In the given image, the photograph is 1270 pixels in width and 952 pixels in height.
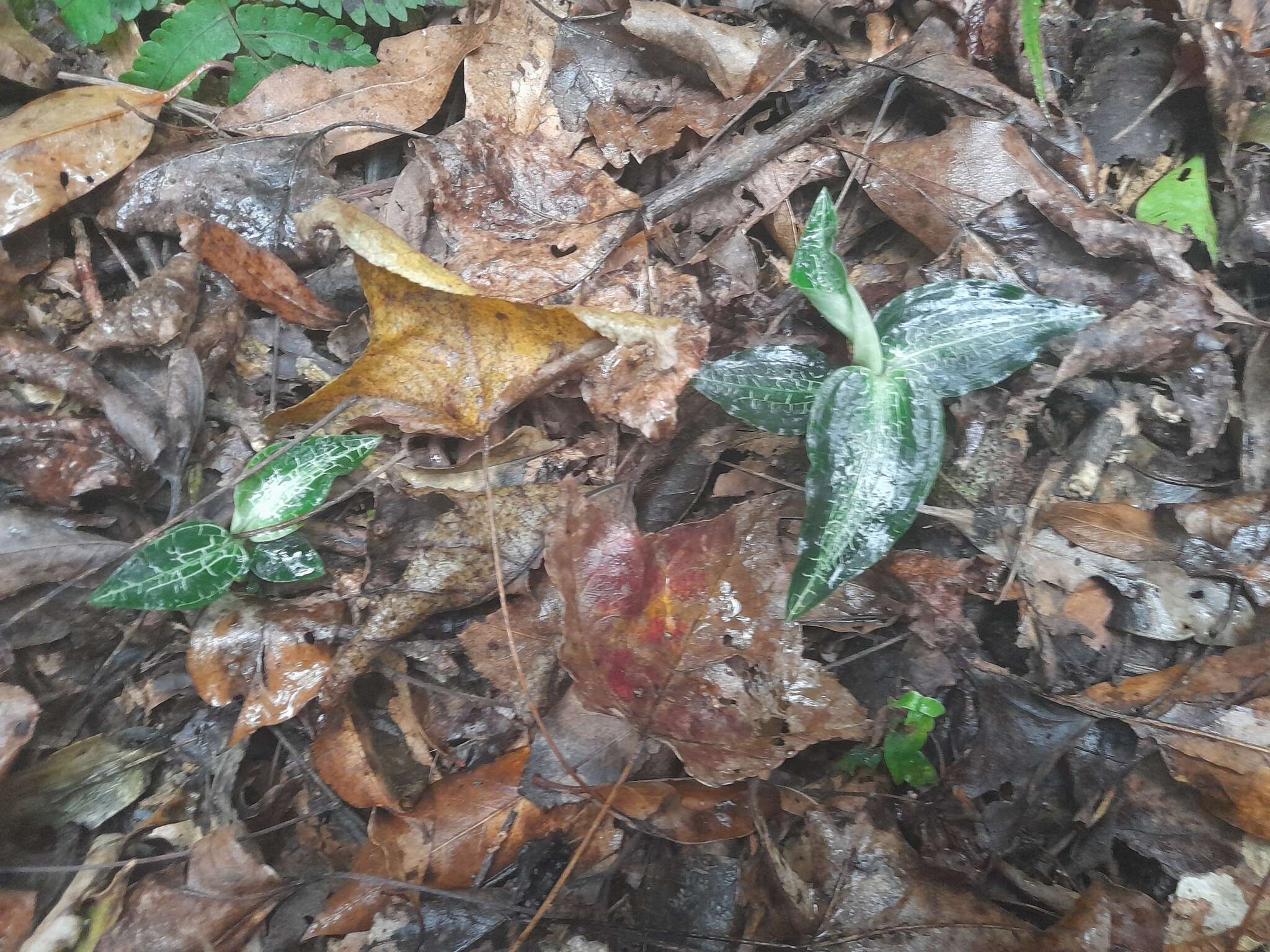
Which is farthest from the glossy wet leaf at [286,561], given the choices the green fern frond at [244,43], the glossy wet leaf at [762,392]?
the green fern frond at [244,43]

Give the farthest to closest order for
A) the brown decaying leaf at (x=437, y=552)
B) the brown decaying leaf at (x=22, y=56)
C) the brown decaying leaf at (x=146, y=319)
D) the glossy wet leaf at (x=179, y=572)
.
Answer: the brown decaying leaf at (x=22, y=56), the brown decaying leaf at (x=146, y=319), the brown decaying leaf at (x=437, y=552), the glossy wet leaf at (x=179, y=572)

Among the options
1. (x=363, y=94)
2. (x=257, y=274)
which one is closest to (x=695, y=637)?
(x=257, y=274)

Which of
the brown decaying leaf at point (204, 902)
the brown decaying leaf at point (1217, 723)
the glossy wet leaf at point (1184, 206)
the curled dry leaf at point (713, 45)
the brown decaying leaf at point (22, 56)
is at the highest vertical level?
the brown decaying leaf at point (22, 56)

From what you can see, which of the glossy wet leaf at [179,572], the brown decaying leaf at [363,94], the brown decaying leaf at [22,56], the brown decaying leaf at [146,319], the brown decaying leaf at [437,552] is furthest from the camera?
the brown decaying leaf at [363,94]

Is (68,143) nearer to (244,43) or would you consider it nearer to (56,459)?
(244,43)

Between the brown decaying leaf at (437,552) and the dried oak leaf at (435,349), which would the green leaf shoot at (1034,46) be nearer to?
the dried oak leaf at (435,349)

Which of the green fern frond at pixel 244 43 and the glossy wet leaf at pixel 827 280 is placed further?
the green fern frond at pixel 244 43

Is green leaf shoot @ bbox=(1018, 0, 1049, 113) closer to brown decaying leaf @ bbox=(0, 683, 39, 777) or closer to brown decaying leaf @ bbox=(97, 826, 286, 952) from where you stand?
brown decaying leaf @ bbox=(97, 826, 286, 952)

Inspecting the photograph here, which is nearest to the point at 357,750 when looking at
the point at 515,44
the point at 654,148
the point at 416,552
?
the point at 416,552
